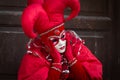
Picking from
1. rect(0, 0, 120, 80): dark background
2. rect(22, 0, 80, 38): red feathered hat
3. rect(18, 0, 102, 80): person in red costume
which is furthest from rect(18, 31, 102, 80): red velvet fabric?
rect(0, 0, 120, 80): dark background

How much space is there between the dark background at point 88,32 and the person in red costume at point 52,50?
1.37 feet

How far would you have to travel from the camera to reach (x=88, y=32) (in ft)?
6.05

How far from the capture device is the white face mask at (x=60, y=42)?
51.7 inches

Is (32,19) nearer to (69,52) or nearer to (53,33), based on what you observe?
(53,33)

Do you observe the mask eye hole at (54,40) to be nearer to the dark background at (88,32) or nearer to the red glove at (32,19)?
the red glove at (32,19)

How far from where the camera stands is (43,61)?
132 centimetres

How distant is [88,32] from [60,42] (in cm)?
55

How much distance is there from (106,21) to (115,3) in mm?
132

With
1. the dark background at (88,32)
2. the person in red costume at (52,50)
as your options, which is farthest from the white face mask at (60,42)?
the dark background at (88,32)

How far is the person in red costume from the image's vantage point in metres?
1.26

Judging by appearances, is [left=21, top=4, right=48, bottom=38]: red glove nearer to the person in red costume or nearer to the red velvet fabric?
the person in red costume

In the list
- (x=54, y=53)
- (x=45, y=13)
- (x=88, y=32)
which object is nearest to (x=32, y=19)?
(x=45, y=13)

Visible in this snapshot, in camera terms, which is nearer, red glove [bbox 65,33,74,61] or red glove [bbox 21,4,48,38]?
red glove [bbox 21,4,48,38]

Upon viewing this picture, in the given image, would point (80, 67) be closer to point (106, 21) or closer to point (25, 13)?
point (25, 13)
